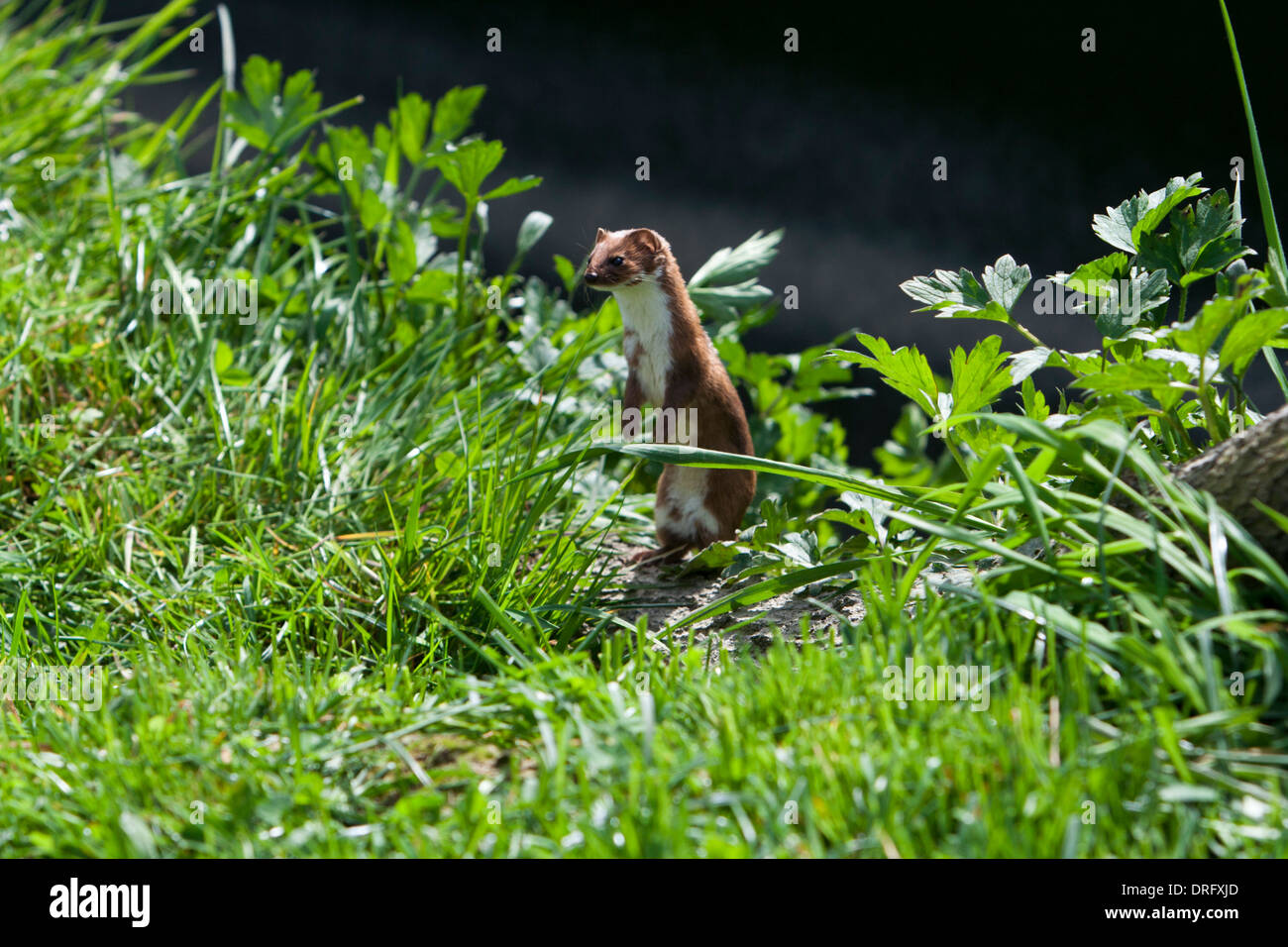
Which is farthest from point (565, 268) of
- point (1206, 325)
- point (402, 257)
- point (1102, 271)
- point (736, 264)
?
point (1206, 325)

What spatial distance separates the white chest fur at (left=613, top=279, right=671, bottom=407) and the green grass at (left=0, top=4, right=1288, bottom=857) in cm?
13

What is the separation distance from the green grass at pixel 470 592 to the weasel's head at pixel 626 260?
0.13 meters

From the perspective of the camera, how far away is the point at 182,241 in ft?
11.8

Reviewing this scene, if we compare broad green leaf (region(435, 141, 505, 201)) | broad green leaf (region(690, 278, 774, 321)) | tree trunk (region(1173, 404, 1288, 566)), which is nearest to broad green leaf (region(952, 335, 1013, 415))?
tree trunk (region(1173, 404, 1288, 566))

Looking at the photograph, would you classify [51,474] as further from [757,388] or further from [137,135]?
[137,135]

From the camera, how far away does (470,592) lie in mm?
2150

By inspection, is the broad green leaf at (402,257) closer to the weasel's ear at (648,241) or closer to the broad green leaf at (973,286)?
the weasel's ear at (648,241)

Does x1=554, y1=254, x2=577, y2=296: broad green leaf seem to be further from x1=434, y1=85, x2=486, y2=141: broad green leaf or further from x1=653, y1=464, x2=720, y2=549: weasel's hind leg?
x1=653, y1=464, x2=720, y2=549: weasel's hind leg

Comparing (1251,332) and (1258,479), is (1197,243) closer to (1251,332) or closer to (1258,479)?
(1251,332)

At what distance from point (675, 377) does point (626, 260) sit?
11.5 inches

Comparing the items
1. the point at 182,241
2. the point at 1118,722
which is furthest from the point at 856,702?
the point at 182,241

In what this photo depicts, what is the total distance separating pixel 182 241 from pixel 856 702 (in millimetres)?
3115

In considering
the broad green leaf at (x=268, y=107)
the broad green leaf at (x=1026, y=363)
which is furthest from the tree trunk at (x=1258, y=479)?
the broad green leaf at (x=268, y=107)

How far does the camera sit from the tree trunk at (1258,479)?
1502 millimetres
